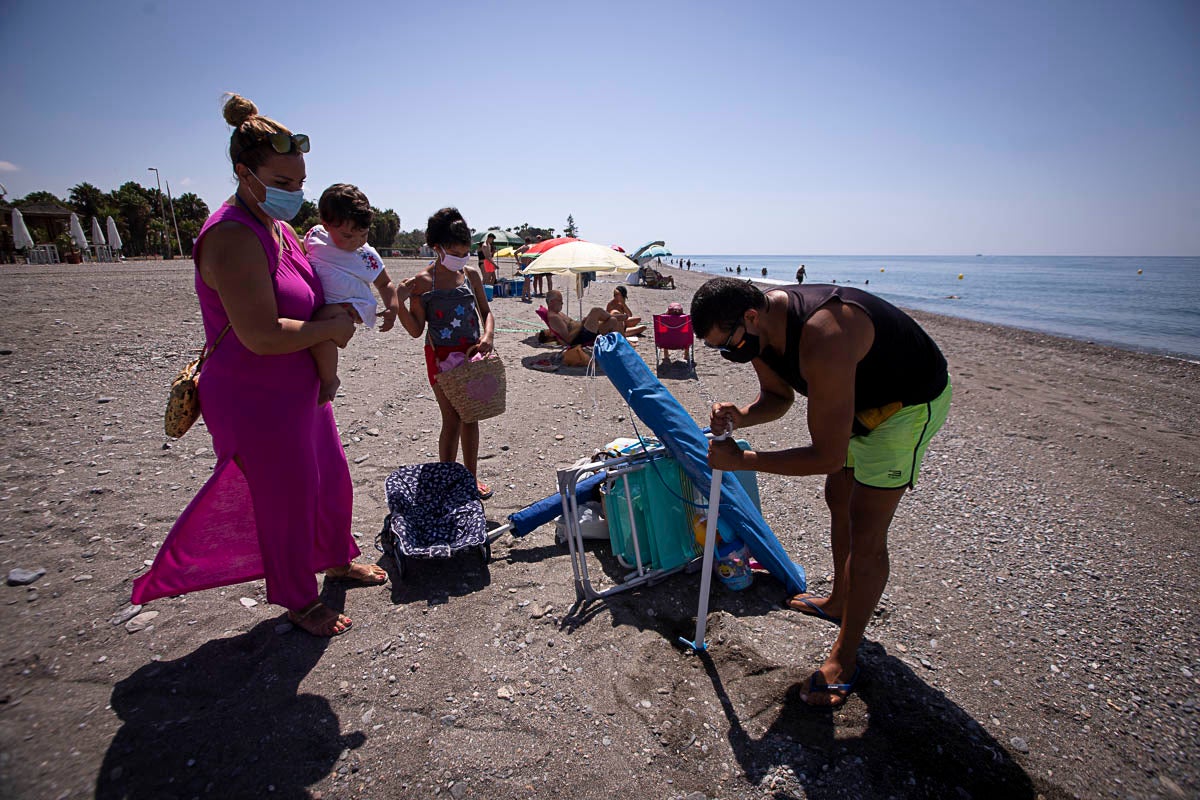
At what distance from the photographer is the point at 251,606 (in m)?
3.03

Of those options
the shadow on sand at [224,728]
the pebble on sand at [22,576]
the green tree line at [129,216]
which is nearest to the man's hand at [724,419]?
the shadow on sand at [224,728]

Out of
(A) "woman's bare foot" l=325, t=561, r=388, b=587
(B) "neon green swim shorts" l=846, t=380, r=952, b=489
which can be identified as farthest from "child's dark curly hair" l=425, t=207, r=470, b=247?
(B) "neon green swim shorts" l=846, t=380, r=952, b=489

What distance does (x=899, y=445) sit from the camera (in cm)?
224

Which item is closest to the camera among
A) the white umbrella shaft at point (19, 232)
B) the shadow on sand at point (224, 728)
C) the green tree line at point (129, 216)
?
the shadow on sand at point (224, 728)

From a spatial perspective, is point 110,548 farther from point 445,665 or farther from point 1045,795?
point 1045,795

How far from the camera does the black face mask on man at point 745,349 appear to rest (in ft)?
7.18

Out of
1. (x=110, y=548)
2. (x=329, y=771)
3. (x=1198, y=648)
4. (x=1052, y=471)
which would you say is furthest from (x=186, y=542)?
(x=1052, y=471)

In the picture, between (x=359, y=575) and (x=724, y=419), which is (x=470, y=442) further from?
(x=724, y=419)

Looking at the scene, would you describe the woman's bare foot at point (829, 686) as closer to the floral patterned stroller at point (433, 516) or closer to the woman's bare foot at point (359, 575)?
the floral patterned stroller at point (433, 516)

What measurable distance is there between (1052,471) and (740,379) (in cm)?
464

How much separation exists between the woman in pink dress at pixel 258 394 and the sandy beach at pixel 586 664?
0.44 m

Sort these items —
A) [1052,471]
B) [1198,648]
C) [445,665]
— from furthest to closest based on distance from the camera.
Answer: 1. [1052,471]
2. [1198,648]
3. [445,665]

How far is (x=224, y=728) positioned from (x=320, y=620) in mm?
636

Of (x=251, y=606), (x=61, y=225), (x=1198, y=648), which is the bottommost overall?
(x=1198, y=648)
